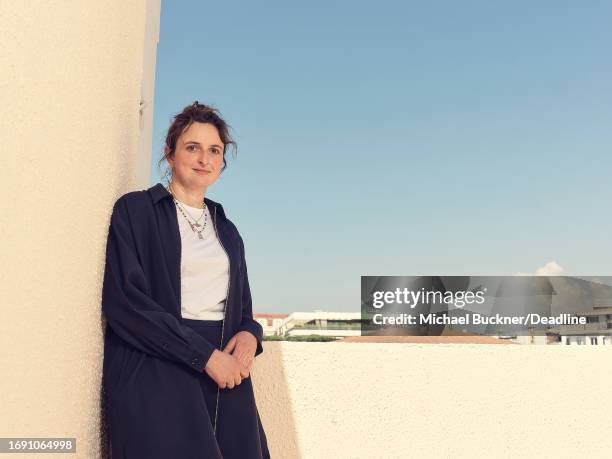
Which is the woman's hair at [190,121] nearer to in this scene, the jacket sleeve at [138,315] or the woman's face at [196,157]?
the woman's face at [196,157]

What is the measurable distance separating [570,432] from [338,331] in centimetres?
2551

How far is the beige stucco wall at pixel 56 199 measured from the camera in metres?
0.99

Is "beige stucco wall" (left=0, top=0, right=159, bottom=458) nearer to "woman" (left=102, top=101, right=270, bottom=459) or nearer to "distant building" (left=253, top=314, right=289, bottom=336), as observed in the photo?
"woman" (left=102, top=101, right=270, bottom=459)

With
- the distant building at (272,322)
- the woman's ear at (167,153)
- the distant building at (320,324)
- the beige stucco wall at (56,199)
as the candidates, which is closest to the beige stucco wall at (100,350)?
the beige stucco wall at (56,199)

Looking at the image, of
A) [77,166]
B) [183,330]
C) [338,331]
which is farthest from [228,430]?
[338,331]

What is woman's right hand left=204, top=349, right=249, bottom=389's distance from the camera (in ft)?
4.83

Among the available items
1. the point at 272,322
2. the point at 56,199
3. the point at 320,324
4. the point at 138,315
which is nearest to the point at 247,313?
the point at 138,315

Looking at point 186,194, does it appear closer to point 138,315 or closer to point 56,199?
point 138,315

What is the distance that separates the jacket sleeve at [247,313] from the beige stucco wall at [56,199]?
1.33ft

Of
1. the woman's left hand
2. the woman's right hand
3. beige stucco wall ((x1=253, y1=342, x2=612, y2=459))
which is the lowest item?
beige stucco wall ((x1=253, y1=342, x2=612, y2=459))

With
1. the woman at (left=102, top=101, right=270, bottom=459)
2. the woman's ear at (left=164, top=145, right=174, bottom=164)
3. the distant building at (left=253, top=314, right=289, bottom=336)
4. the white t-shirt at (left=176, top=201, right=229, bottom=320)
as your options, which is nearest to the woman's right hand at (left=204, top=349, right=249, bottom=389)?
the woman at (left=102, top=101, right=270, bottom=459)

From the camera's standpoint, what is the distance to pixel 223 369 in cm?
149

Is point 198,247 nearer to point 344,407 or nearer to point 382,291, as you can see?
point 344,407

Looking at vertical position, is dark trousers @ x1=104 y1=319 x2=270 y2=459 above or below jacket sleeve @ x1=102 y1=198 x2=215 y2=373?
below
